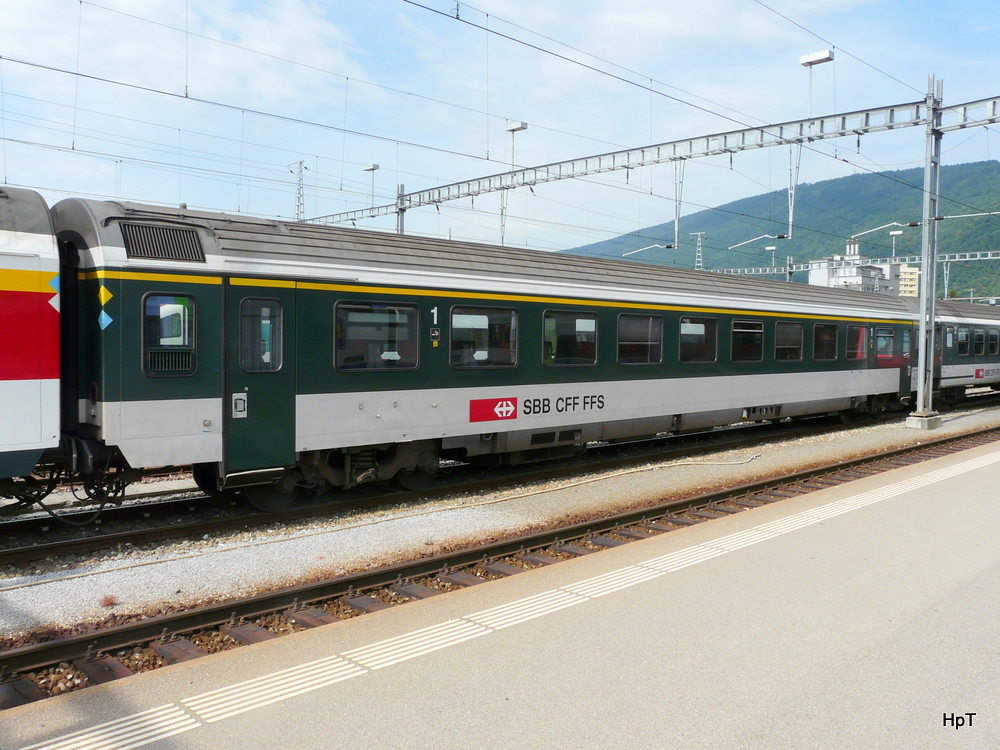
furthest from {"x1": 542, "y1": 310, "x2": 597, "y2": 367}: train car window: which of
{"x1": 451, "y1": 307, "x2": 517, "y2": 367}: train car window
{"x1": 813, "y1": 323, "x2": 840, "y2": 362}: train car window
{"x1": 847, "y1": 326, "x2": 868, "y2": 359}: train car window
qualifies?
{"x1": 847, "y1": 326, "x2": 868, "y2": 359}: train car window

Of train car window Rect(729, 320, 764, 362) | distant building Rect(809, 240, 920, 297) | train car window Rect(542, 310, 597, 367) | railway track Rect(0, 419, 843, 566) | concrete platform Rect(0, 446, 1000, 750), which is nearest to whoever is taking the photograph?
concrete platform Rect(0, 446, 1000, 750)

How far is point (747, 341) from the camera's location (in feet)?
49.8

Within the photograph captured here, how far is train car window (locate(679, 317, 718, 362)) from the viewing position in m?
13.8

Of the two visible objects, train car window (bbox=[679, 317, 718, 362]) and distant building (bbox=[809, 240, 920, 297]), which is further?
distant building (bbox=[809, 240, 920, 297])

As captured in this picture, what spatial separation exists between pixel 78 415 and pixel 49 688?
12.5ft

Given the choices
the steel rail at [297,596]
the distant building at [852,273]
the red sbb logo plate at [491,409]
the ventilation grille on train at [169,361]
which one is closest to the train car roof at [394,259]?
the ventilation grille on train at [169,361]

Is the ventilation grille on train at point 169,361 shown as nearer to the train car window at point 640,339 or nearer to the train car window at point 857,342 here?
the train car window at point 640,339

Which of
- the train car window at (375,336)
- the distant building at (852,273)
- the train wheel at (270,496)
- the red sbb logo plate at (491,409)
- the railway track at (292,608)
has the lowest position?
Result: the railway track at (292,608)

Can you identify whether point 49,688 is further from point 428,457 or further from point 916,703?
point 428,457

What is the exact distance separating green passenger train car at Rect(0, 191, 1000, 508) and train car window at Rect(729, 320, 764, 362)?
0.21 feet

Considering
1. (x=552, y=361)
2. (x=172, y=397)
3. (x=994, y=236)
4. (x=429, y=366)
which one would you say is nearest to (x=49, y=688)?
(x=172, y=397)

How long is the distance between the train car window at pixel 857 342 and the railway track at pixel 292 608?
10.4 metres

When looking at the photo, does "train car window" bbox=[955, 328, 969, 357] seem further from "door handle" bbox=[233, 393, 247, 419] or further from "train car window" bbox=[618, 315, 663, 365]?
"door handle" bbox=[233, 393, 247, 419]

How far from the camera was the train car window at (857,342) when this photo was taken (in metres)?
18.3
